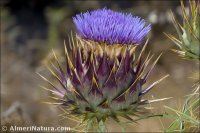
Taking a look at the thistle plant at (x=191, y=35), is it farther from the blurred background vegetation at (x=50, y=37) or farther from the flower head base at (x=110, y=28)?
the blurred background vegetation at (x=50, y=37)

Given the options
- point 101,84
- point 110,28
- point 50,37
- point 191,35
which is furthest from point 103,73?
point 50,37

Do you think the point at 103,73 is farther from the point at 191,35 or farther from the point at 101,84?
the point at 191,35

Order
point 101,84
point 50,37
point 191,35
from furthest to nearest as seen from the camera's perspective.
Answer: point 50,37, point 191,35, point 101,84

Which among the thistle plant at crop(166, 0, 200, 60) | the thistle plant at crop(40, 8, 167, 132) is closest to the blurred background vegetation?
the thistle plant at crop(166, 0, 200, 60)

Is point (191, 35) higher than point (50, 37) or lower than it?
lower

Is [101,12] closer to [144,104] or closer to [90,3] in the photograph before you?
[144,104]

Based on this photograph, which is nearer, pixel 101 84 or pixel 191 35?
pixel 101 84

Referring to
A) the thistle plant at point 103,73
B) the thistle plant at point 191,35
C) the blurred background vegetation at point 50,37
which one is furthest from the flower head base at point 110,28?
the blurred background vegetation at point 50,37

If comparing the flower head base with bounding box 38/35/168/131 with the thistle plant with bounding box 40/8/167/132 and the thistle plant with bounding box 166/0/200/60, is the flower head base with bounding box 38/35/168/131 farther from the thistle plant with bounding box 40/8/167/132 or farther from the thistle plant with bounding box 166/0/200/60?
the thistle plant with bounding box 166/0/200/60

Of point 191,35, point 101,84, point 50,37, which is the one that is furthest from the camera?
point 50,37
